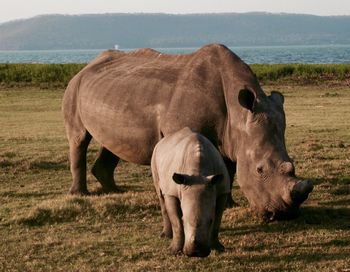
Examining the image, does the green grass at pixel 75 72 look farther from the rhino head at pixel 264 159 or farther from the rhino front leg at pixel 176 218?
the rhino front leg at pixel 176 218

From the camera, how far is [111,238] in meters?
8.97

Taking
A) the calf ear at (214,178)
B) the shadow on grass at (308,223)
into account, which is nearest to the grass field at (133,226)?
the shadow on grass at (308,223)

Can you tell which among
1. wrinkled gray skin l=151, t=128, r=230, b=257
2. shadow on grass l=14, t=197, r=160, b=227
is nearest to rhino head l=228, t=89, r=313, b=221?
wrinkled gray skin l=151, t=128, r=230, b=257

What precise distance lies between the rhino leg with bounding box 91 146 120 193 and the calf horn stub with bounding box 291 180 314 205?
14.9ft

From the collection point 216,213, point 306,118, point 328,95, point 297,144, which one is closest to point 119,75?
point 216,213

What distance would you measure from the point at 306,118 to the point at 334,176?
1065cm

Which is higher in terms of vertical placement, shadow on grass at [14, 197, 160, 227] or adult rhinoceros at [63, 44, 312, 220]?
adult rhinoceros at [63, 44, 312, 220]

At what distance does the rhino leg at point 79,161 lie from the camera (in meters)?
11.8

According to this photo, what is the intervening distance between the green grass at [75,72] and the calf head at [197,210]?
3136 cm

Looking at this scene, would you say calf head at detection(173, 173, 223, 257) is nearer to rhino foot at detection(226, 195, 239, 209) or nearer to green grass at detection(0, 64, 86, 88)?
rhino foot at detection(226, 195, 239, 209)

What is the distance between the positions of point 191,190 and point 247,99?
83.6 inches

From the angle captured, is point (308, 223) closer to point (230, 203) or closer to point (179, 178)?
point (230, 203)

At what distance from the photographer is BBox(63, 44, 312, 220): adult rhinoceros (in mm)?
8758

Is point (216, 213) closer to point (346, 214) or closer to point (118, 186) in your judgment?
point (346, 214)
